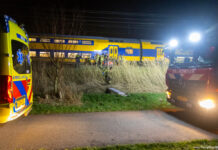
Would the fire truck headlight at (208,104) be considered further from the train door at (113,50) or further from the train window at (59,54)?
the train door at (113,50)

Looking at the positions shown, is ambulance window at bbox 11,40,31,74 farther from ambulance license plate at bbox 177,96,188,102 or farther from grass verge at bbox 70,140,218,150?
ambulance license plate at bbox 177,96,188,102

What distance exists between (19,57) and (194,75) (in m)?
4.84

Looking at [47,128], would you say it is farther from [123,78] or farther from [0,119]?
[123,78]

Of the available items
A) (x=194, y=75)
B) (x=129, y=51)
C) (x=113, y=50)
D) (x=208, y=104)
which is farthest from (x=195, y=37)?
(x=129, y=51)

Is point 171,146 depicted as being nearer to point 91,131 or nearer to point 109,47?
point 91,131

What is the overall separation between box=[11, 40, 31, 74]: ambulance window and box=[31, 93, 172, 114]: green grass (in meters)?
2.19

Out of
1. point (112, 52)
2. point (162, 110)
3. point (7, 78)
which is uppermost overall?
point (112, 52)

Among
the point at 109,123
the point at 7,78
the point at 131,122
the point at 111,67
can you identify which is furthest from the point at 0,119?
the point at 111,67

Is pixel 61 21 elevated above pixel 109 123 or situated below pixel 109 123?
above

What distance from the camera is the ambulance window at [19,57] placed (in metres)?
3.36

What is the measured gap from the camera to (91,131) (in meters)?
3.93

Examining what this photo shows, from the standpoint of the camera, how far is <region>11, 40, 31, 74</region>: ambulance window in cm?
336

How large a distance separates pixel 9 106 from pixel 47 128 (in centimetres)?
138

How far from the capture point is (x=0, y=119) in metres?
2.92
